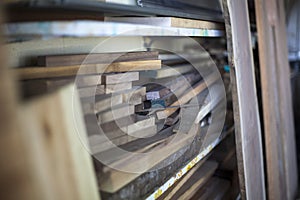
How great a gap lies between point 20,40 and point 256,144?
1277 millimetres

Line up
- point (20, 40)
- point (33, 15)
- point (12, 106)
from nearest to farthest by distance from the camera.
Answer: point (12, 106) → point (33, 15) → point (20, 40)

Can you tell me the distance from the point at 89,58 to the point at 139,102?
24cm

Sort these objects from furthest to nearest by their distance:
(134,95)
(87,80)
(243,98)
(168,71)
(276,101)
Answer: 1. (276,101)
2. (243,98)
3. (168,71)
4. (134,95)
5. (87,80)

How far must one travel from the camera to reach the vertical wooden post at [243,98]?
1.24 m

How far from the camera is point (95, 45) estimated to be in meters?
1.09

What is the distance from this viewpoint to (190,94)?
4.01ft

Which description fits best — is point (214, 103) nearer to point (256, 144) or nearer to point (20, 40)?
point (256, 144)

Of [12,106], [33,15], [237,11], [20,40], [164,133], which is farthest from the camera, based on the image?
[237,11]

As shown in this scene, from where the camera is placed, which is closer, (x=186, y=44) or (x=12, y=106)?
(x=12, y=106)

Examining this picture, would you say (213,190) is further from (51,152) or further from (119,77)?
(51,152)

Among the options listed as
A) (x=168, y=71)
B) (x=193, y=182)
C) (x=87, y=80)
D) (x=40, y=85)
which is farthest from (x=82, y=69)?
(x=193, y=182)

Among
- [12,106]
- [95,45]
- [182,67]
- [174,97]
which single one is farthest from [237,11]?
[12,106]

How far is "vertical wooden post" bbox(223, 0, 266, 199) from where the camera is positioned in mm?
1237

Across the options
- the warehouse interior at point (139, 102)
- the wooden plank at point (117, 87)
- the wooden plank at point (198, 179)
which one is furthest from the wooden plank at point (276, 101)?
the wooden plank at point (117, 87)
